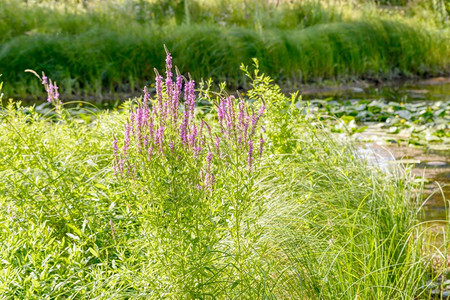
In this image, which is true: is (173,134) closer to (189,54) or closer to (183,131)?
(183,131)

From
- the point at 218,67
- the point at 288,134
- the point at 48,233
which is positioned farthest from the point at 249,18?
the point at 48,233

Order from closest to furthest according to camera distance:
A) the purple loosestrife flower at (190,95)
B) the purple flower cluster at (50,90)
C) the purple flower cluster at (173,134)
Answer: the purple flower cluster at (173,134) → the purple loosestrife flower at (190,95) → the purple flower cluster at (50,90)

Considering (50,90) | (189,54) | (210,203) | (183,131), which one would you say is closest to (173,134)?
(183,131)

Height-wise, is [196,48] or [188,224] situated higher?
[188,224]

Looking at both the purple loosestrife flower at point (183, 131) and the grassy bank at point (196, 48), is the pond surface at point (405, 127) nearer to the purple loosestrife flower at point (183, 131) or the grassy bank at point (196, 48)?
the grassy bank at point (196, 48)

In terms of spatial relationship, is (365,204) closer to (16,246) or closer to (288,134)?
(288,134)

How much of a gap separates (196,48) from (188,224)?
329 inches

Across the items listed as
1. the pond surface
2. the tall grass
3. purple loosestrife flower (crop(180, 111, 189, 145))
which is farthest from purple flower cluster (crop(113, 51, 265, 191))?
the tall grass

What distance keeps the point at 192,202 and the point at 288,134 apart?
5.83 ft

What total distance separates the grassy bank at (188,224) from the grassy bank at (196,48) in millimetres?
6602

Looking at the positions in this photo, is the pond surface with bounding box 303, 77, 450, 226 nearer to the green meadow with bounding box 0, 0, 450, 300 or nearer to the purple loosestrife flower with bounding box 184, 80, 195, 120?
the green meadow with bounding box 0, 0, 450, 300

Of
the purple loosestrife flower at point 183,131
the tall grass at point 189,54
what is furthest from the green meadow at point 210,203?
the tall grass at point 189,54

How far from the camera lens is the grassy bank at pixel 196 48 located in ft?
33.1

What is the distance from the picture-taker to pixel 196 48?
34.2 feet
